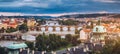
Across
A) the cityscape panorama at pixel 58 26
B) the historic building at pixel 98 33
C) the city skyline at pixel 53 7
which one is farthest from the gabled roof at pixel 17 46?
the historic building at pixel 98 33

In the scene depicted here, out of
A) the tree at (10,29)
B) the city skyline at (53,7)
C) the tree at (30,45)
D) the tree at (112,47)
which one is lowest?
Result: the tree at (112,47)

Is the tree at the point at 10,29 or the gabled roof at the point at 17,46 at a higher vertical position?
the tree at the point at 10,29

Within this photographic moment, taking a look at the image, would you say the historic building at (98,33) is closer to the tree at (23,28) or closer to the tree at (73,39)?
the tree at (73,39)

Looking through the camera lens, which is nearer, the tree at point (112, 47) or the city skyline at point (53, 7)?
the tree at point (112, 47)

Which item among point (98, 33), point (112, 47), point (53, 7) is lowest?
point (112, 47)

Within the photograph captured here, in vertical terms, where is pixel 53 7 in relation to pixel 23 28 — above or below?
above

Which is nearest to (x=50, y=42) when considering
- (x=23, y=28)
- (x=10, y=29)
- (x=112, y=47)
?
(x=23, y=28)

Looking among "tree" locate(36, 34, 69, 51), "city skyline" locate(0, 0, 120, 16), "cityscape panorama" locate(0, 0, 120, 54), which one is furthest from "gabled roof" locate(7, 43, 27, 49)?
"city skyline" locate(0, 0, 120, 16)

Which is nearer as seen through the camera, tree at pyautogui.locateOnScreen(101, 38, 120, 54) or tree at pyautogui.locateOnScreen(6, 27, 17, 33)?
tree at pyautogui.locateOnScreen(101, 38, 120, 54)

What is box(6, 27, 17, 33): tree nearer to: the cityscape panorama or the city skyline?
the cityscape panorama

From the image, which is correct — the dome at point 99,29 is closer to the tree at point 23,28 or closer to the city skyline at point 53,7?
the city skyline at point 53,7

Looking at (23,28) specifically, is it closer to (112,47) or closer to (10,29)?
(10,29)

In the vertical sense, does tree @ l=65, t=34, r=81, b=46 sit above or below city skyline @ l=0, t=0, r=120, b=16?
below

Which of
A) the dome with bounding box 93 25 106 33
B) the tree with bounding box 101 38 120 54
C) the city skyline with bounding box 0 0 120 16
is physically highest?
the city skyline with bounding box 0 0 120 16
